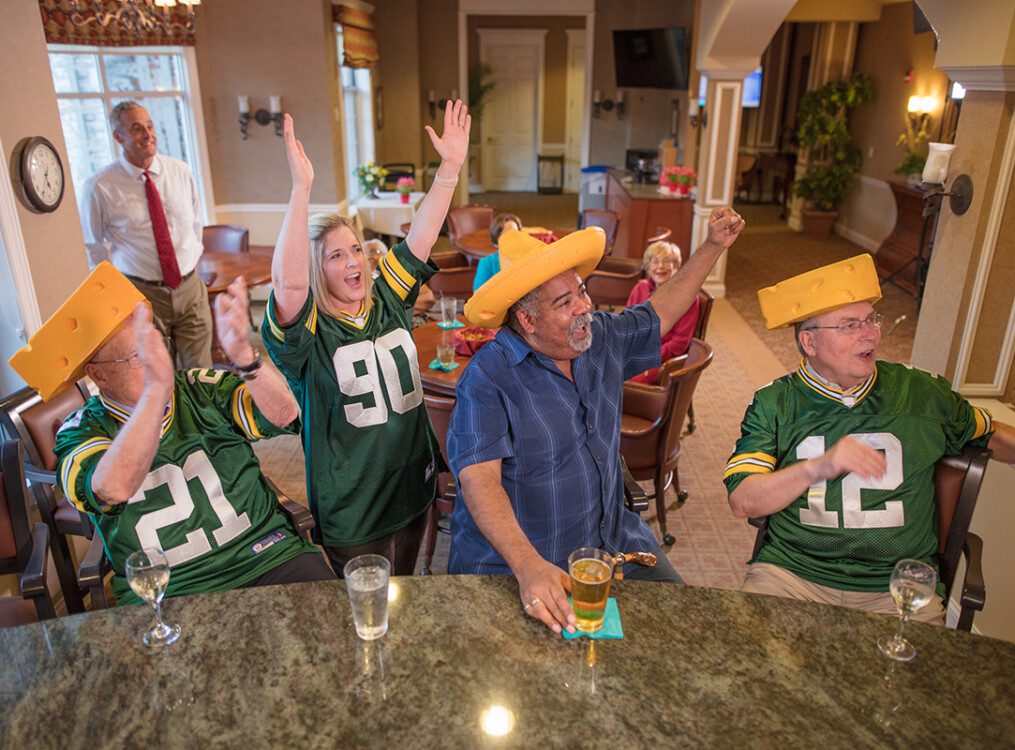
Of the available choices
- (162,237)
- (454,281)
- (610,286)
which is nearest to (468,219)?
(454,281)

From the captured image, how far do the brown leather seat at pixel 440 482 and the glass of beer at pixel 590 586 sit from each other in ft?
2.88

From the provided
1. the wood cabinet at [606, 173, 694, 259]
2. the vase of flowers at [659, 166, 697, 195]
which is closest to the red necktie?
the wood cabinet at [606, 173, 694, 259]

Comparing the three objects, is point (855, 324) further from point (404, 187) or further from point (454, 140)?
point (404, 187)

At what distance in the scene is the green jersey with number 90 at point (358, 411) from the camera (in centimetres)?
212

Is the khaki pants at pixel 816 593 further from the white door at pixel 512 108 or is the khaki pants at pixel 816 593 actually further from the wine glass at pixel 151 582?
the white door at pixel 512 108

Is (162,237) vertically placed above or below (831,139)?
below

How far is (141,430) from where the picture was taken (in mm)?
1652

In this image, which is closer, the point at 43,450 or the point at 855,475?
the point at 855,475

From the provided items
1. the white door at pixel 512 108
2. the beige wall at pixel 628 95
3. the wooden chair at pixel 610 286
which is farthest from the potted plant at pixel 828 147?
the wooden chair at pixel 610 286

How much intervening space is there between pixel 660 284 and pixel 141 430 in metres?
2.69

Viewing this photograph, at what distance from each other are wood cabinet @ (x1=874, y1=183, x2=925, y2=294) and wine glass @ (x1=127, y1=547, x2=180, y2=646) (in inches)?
298

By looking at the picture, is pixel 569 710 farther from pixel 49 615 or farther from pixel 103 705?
pixel 49 615

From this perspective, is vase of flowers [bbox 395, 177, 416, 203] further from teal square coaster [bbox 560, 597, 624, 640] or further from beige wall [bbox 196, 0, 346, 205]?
teal square coaster [bbox 560, 597, 624, 640]

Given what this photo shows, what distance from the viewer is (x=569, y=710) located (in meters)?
1.28
